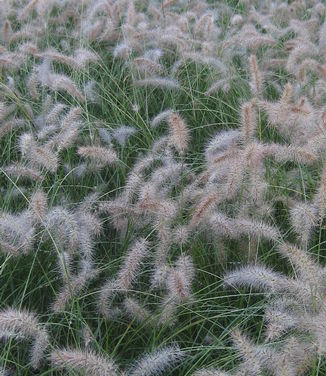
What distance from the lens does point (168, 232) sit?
2.32m

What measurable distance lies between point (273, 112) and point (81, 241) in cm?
104

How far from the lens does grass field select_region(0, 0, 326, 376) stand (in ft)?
6.30

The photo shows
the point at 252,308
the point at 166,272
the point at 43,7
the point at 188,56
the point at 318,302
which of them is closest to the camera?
the point at 318,302

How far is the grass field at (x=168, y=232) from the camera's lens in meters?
1.92

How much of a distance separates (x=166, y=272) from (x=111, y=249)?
513mm

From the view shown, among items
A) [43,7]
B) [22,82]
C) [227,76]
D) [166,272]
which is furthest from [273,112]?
[43,7]

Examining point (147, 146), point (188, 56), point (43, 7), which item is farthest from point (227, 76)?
point (43, 7)

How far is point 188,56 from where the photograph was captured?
146 inches

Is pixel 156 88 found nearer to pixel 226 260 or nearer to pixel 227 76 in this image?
pixel 227 76

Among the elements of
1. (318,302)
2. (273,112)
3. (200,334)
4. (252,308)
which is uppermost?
(273,112)

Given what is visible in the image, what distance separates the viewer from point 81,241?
A: 2346mm

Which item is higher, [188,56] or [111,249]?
[188,56]

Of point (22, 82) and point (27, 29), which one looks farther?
point (27, 29)

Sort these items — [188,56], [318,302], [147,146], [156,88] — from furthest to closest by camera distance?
1. [156,88]
2. [188,56]
3. [147,146]
4. [318,302]
